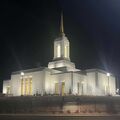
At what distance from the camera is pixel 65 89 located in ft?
199

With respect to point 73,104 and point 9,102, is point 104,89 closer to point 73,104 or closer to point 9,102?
point 73,104

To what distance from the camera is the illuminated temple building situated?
60.8 metres

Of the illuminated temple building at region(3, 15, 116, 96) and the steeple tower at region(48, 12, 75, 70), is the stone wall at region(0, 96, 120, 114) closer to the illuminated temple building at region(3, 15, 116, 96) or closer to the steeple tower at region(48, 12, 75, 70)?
the illuminated temple building at region(3, 15, 116, 96)

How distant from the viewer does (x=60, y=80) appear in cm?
6162

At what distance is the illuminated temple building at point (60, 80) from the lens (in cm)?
6084

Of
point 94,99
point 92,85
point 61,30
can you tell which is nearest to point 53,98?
point 94,99

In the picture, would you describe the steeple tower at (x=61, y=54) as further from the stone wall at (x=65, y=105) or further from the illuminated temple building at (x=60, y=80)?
the stone wall at (x=65, y=105)

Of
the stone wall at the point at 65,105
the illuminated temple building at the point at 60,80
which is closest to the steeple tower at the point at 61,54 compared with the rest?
the illuminated temple building at the point at 60,80

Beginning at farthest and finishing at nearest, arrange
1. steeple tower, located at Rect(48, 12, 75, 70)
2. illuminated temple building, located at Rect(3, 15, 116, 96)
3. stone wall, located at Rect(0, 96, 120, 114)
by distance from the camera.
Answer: steeple tower, located at Rect(48, 12, 75, 70)
illuminated temple building, located at Rect(3, 15, 116, 96)
stone wall, located at Rect(0, 96, 120, 114)

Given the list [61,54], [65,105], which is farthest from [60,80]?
[65,105]

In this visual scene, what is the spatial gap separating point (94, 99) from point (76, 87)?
15573mm

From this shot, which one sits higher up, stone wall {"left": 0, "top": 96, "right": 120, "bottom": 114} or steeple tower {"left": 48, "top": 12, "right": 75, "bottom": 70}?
steeple tower {"left": 48, "top": 12, "right": 75, "bottom": 70}

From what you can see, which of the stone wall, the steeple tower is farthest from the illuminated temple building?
the stone wall

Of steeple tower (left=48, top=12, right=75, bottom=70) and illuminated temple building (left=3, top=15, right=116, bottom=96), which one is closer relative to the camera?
illuminated temple building (left=3, top=15, right=116, bottom=96)
